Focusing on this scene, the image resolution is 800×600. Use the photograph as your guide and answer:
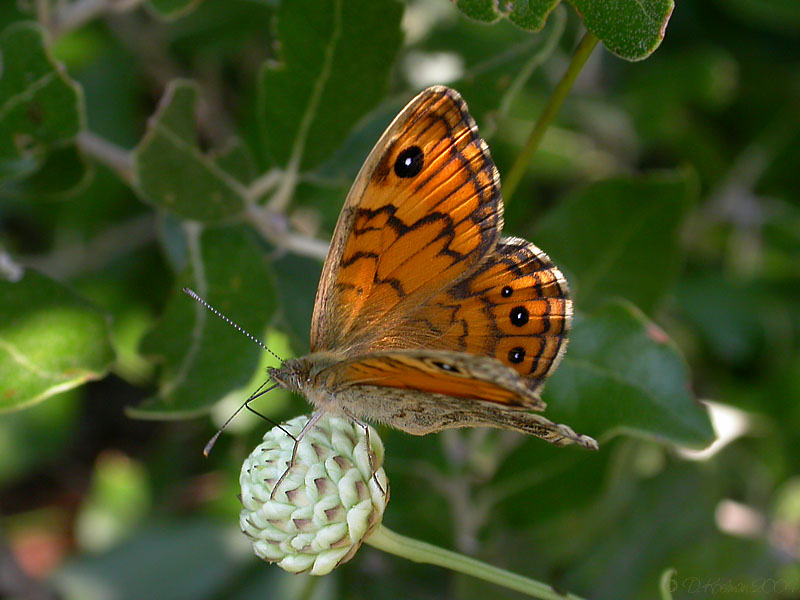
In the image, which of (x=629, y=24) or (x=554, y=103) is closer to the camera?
(x=629, y=24)

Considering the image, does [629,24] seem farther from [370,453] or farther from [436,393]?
[370,453]

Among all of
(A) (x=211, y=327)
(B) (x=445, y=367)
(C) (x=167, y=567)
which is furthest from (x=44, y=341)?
(C) (x=167, y=567)

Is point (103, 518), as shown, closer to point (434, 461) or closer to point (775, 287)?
point (434, 461)

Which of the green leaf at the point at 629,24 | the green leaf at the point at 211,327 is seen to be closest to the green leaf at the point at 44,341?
the green leaf at the point at 211,327

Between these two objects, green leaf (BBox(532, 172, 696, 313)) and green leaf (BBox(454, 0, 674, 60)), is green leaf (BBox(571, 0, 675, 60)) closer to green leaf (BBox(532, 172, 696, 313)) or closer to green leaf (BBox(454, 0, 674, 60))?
green leaf (BBox(454, 0, 674, 60))

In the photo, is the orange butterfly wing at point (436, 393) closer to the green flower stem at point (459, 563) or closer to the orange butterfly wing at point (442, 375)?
the orange butterfly wing at point (442, 375)

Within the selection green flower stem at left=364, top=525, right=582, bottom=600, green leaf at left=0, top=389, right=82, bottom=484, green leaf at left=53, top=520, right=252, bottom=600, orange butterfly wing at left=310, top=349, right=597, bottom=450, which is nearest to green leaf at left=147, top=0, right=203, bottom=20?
orange butterfly wing at left=310, top=349, right=597, bottom=450

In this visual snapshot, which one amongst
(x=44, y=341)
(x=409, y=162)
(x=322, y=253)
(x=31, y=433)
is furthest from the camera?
(x=31, y=433)
